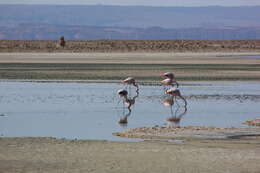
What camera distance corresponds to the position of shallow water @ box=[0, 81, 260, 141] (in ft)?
57.5

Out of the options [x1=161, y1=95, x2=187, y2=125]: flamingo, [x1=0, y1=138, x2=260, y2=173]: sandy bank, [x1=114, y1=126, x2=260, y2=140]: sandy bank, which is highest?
[x1=161, y1=95, x2=187, y2=125]: flamingo

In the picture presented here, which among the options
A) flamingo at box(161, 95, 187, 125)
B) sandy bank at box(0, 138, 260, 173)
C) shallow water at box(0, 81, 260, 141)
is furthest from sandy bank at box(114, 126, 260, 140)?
flamingo at box(161, 95, 187, 125)

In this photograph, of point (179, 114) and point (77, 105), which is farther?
point (77, 105)

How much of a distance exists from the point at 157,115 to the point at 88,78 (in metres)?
13.6

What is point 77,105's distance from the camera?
22469 mm

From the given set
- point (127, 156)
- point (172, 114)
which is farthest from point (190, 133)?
point (172, 114)

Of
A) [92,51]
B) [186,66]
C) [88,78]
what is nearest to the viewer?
[88,78]

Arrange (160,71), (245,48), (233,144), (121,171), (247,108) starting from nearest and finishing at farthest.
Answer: (121,171), (233,144), (247,108), (160,71), (245,48)

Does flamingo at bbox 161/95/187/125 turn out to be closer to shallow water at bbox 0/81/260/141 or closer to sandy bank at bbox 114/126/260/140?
shallow water at bbox 0/81/260/141

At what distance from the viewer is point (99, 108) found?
21641mm

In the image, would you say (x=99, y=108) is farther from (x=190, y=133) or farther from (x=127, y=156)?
(x=127, y=156)

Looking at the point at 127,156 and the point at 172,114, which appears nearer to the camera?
the point at 127,156

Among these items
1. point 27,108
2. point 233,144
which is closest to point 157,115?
point 27,108

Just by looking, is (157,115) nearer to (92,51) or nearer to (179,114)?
(179,114)
